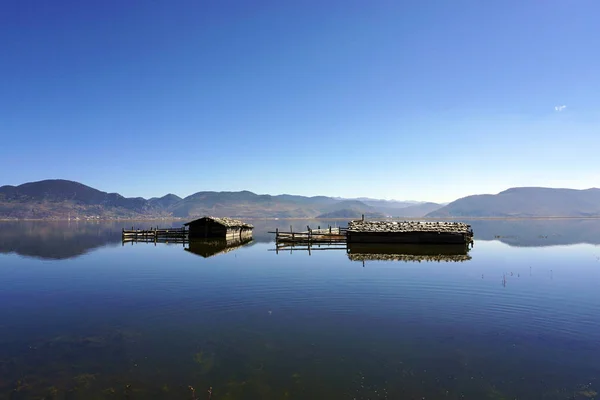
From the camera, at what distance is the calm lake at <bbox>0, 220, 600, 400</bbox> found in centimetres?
1057

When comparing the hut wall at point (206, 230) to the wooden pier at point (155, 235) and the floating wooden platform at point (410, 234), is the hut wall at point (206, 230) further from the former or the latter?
the floating wooden platform at point (410, 234)

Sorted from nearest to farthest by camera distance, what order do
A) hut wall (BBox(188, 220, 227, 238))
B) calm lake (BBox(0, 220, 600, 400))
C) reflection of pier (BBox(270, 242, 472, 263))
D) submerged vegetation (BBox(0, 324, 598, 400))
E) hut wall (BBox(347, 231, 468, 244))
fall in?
submerged vegetation (BBox(0, 324, 598, 400)) → calm lake (BBox(0, 220, 600, 400)) → reflection of pier (BBox(270, 242, 472, 263)) → hut wall (BBox(347, 231, 468, 244)) → hut wall (BBox(188, 220, 227, 238))

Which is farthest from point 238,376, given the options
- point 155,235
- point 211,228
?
point 155,235

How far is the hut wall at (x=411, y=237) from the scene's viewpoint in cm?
5242

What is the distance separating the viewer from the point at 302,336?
14.5 m

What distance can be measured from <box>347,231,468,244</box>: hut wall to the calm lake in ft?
78.5

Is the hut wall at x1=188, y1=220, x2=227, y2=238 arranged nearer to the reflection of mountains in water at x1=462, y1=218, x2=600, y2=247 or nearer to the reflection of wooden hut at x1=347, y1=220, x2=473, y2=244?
the reflection of wooden hut at x1=347, y1=220, x2=473, y2=244

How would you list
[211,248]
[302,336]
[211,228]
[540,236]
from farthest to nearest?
1. [540,236]
2. [211,228]
3. [211,248]
4. [302,336]

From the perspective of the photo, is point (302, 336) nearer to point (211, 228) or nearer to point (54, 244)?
point (211, 228)

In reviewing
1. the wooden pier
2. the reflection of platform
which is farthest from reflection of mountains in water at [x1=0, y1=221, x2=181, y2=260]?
the reflection of platform

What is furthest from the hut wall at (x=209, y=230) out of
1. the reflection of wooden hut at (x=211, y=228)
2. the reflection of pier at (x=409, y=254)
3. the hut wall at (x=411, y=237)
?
the hut wall at (x=411, y=237)

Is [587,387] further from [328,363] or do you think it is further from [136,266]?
[136,266]

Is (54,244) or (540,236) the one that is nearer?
(54,244)

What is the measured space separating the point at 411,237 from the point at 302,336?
136 ft
